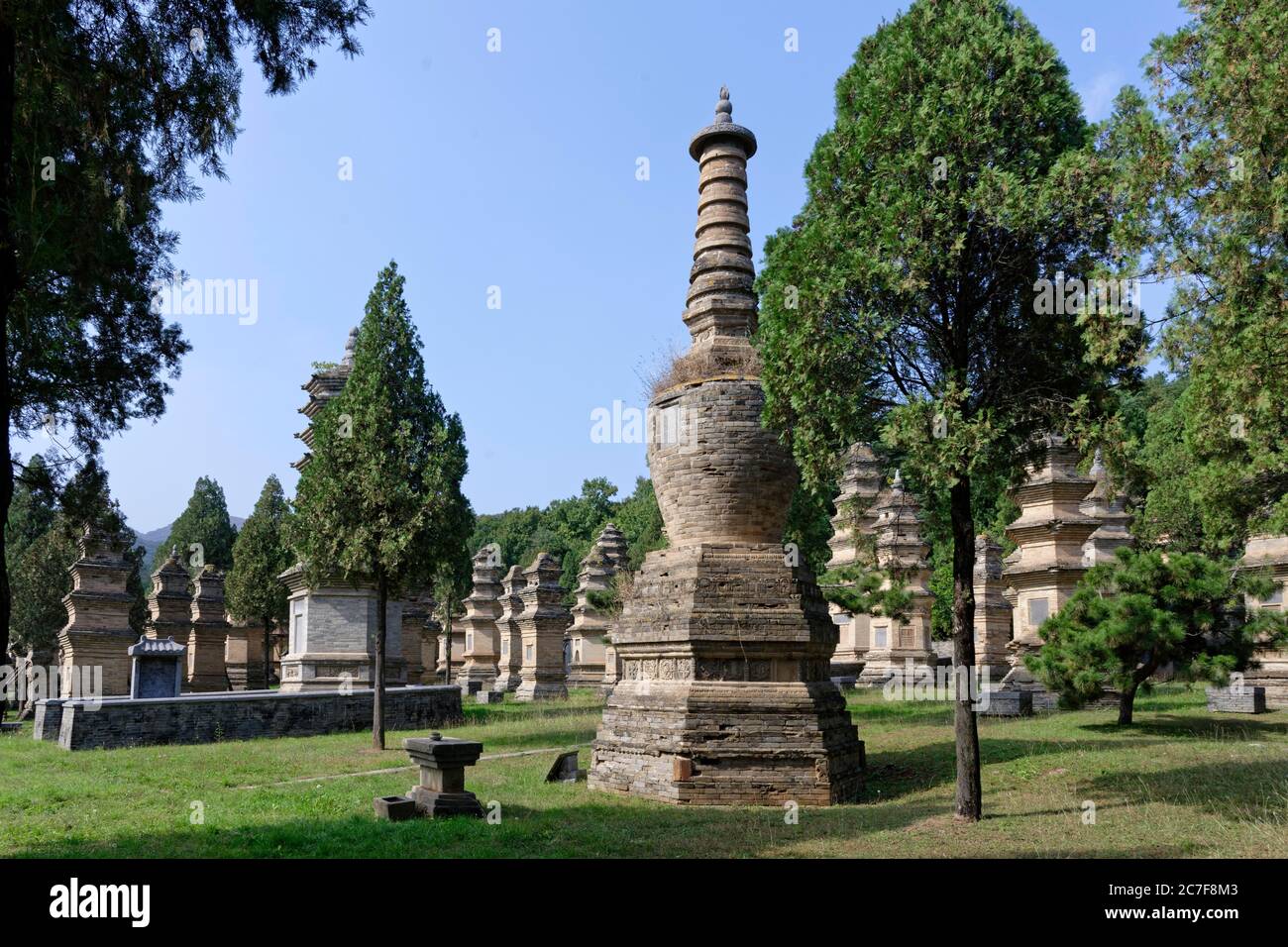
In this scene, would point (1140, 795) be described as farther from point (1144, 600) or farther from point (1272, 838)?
point (1144, 600)

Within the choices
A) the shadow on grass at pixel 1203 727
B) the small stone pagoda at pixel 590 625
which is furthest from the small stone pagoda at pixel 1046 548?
the small stone pagoda at pixel 590 625

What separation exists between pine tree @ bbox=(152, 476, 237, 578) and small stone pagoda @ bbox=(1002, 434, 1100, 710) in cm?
4552

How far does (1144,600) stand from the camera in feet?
49.1

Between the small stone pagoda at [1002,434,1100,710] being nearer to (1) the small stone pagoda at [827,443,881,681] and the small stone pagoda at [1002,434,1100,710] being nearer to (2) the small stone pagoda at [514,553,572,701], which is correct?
(1) the small stone pagoda at [827,443,881,681]

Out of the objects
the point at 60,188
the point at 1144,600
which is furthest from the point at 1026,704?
the point at 60,188

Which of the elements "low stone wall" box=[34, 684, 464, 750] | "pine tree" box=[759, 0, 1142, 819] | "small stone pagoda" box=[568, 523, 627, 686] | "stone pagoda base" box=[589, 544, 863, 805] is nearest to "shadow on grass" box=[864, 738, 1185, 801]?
"stone pagoda base" box=[589, 544, 863, 805]

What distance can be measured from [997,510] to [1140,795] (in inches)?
1349

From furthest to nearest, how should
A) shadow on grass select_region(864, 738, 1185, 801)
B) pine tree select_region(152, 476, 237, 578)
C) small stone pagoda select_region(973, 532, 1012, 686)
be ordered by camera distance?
pine tree select_region(152, 476, 237, 578)
small stone pagoda select_region(973, 532, 1012, 686)
shadow on grass select_region(864, 738, 1185, 801)

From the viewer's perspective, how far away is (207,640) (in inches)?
1368

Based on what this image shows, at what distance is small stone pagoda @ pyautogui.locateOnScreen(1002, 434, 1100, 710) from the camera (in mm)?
19750

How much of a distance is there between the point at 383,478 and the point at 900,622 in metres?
14.9

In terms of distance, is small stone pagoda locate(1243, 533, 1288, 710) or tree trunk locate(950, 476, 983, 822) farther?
small stone pagoda locate(1243, 533, 1288, 710)

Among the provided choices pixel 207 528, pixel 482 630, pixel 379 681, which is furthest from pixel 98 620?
pixel 207 528
